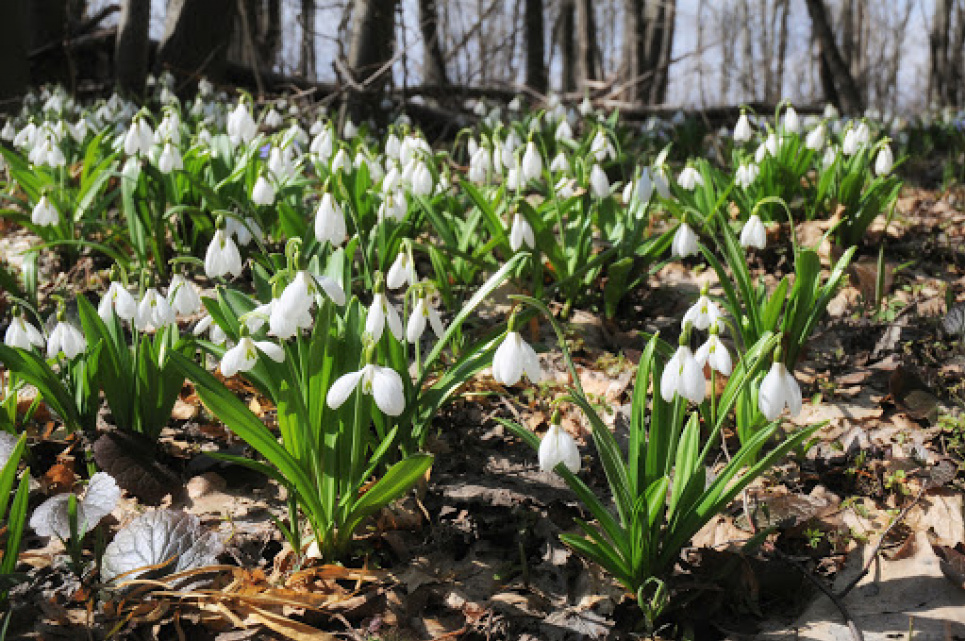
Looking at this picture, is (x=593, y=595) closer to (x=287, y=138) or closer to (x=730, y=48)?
(x=287, y=138)

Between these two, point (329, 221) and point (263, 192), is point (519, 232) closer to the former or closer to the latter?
point (329, 221)

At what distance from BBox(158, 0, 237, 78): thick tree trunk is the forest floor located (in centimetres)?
531

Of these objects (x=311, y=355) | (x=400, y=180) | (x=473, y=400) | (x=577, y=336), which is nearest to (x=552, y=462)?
(x=311, y=355)

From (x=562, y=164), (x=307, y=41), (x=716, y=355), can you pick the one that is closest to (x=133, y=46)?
(x=307, y=41)

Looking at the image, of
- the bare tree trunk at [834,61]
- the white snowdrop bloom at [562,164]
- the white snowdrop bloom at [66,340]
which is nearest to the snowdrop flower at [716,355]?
the white snowdrop bloom at [66,340]

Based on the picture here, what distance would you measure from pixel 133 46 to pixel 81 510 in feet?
19.4

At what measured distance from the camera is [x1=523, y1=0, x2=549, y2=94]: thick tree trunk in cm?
1038

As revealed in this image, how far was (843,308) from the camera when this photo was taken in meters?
3.45

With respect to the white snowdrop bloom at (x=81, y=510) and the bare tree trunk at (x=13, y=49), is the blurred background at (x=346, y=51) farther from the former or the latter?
the white snowdrop bloom at (x=81, y=510)

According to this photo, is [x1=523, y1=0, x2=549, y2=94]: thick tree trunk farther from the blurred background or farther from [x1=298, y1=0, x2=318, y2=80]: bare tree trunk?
[x1=298, y1=0, x2=318, y2=80]: bare tree trunk

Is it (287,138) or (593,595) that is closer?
(593,595)

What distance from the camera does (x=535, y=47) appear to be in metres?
10.6

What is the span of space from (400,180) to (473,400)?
3.18 feet

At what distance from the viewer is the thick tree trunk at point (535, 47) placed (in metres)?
10.4
